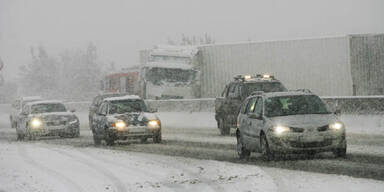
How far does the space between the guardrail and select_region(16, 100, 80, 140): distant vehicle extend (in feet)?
28.7

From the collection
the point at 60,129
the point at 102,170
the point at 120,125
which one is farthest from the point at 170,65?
the point at 102,170

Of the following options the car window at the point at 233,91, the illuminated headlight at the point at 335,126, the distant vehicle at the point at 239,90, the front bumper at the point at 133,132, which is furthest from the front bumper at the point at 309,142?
the car window at the point at 233,91

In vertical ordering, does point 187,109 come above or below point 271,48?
below

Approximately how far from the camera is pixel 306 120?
1481 cm

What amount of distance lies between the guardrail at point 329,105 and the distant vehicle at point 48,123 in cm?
875

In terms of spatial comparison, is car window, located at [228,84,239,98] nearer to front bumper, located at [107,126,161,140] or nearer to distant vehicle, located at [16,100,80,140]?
front bumper, located at [107,126,161,140]

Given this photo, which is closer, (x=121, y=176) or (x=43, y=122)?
(x=121, y=176)

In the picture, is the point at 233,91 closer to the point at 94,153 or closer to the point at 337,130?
the point at 94,153

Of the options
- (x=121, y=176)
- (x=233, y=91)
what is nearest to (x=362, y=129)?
(x=233, y=91)

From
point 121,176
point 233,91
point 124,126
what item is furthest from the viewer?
point 233,91

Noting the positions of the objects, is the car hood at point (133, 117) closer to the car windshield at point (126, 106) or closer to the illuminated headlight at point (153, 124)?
the illuminated headlight at point (153, 124)

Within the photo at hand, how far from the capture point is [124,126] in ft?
73.8

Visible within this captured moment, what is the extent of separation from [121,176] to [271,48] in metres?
26.4

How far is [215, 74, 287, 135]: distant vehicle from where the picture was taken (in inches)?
962
